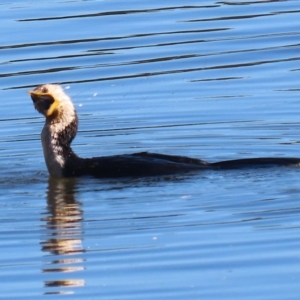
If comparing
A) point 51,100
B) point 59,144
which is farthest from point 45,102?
point 59,144

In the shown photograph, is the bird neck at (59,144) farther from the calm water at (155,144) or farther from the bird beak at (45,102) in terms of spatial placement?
the calm water at (155,144)

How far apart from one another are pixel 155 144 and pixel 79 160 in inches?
61.1

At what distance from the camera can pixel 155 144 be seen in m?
14.4

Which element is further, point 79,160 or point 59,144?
point 59,144

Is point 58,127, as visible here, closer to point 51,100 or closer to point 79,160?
point 51,100

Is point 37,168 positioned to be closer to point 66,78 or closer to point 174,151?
point 174,151

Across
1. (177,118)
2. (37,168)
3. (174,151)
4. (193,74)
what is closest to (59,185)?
(37,168)

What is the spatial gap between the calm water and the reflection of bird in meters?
0.14

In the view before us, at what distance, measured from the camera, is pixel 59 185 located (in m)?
12.8

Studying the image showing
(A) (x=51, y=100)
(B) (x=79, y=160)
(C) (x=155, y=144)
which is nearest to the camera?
(B) (x=79, y=160)

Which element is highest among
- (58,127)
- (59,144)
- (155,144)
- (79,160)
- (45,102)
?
(45,102)

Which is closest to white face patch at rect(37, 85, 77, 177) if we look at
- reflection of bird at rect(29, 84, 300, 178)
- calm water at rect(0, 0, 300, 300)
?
reflection of bird at rect(29, 84, 300, 178)

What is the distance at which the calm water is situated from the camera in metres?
9.59

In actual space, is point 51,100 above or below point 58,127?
above
